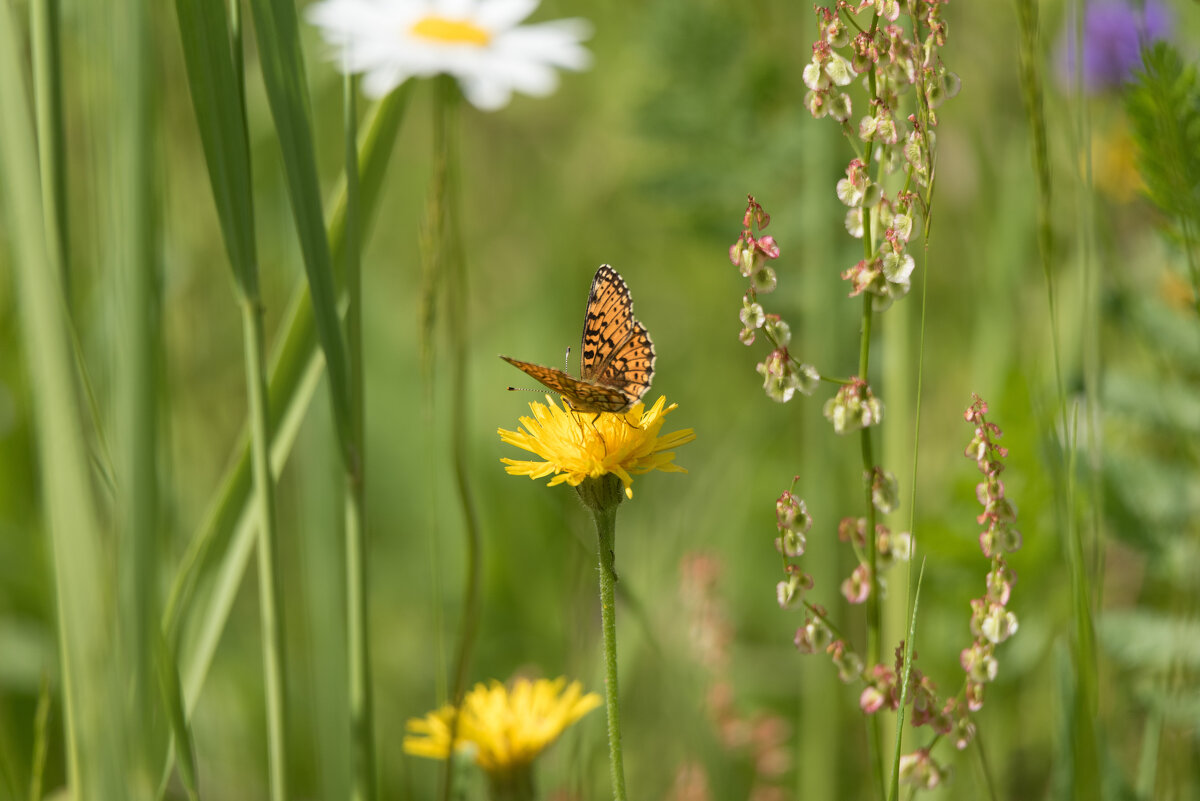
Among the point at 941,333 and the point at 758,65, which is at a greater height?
the point at 758,65

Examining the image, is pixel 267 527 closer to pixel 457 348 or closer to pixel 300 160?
pixel 300 160

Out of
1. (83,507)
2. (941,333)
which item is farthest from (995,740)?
(83,507)

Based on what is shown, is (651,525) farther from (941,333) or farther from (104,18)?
(104,18)

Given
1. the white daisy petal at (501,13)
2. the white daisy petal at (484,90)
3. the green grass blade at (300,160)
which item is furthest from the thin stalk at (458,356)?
the white daisy petal at (501,13)

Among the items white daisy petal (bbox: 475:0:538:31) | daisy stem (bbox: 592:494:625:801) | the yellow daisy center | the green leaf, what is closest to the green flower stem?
daisy stem (bbox: 592:494:625:801)

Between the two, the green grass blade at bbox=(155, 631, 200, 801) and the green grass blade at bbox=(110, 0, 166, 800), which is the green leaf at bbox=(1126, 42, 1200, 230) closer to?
the green grass blade at bbox=(110, 0, 166, 800)

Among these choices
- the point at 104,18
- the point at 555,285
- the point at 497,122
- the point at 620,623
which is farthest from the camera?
the point at 497,122
